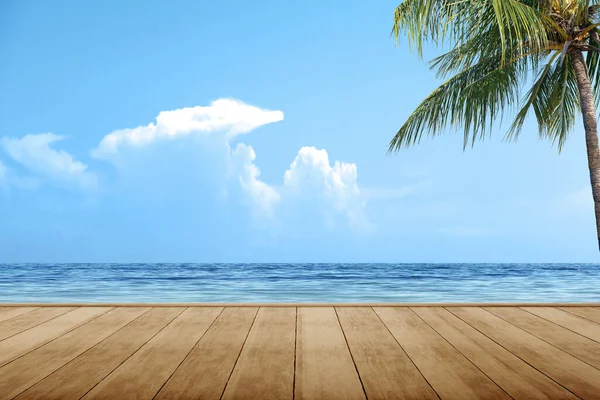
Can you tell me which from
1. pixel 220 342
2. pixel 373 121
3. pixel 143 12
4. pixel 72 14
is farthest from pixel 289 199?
pixel 220 342

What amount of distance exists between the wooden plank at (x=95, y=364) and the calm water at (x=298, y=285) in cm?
521

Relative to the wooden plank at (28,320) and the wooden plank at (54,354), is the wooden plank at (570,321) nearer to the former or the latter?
the wooden plank at (54,354)

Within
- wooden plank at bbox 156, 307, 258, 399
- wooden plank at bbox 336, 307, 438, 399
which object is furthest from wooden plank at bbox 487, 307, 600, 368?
wooden plank at bbox 156, 307, 258, 399

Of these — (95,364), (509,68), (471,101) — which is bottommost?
(95,364)

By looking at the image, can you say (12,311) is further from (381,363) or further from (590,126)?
(590,126)

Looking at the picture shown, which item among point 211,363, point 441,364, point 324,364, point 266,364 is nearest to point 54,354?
point 211,363

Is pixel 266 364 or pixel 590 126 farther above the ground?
pixel 590 126

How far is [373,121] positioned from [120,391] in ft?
68.9

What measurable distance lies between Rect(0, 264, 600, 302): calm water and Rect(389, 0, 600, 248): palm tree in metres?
3.20

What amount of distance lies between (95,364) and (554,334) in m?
1.78

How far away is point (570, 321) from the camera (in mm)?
2383

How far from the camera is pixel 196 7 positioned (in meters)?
22.0

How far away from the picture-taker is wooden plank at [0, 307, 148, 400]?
1.45 meters

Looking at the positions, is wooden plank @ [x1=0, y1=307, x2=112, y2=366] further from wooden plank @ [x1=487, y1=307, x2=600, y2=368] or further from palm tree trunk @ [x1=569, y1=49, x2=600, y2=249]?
palm tree trunk @ [x1=569, y1=49, x2=600, y2=249]
